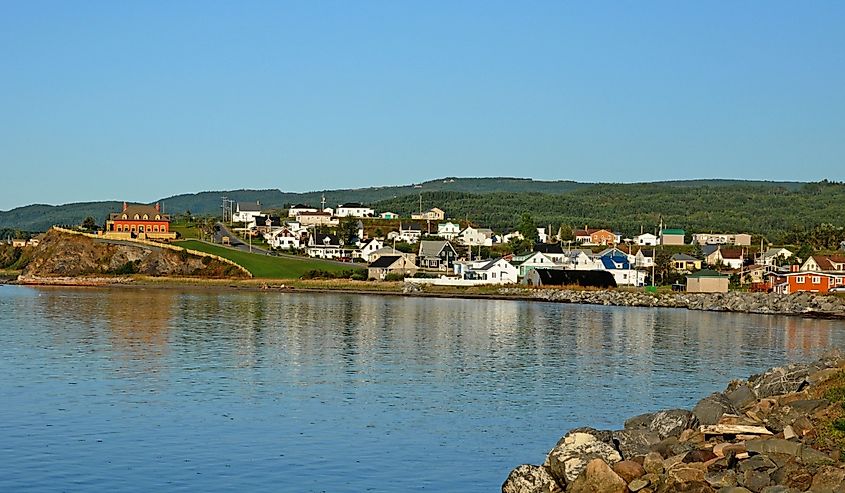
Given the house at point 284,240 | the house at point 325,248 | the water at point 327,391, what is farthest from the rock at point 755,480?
the house at point 284,240

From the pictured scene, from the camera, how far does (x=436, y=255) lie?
3976 inches

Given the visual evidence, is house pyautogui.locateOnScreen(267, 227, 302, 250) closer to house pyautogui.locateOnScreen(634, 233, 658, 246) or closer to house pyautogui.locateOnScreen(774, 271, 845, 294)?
house pyautogui.locateOnScreen(634, 233, 658, 246)

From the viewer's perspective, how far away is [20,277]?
102750 millimetres

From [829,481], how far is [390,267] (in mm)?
79040

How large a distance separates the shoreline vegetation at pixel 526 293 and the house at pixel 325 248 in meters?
19.3

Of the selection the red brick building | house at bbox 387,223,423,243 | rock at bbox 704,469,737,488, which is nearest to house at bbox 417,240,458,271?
house at bbox 387,223,423,243

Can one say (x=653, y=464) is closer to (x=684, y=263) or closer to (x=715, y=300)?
(x=715, y=300)

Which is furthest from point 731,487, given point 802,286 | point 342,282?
point 342,282

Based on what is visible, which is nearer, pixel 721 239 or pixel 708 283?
pixel 708 283

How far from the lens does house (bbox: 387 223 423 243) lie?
120 m

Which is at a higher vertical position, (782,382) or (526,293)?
(526,293)

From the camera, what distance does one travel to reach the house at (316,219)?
137012 millimetres

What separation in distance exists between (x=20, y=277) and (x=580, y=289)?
54.8m

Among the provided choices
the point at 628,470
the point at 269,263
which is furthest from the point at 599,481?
the point at 269,263
